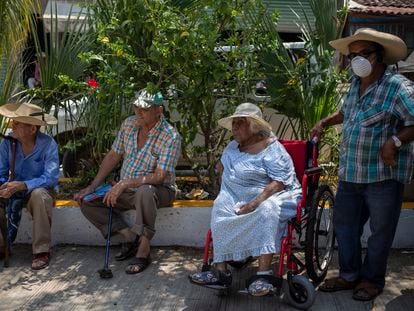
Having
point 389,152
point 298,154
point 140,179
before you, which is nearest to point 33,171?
point 140,179

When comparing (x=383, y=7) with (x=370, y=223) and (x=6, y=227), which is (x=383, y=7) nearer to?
(x=370, y=223)

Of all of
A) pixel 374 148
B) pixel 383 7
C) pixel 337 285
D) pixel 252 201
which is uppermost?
pixel 383 7

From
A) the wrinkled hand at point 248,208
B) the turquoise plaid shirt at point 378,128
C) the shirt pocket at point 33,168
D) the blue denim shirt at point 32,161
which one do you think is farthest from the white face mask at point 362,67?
the shirt pocket at point 33,168

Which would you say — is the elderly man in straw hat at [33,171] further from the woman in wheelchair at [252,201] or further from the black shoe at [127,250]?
the woman in wheelchair at [252,201]

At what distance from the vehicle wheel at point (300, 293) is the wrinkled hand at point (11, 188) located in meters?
2.22

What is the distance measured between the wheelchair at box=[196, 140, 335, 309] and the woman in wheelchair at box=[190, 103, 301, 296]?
7cm

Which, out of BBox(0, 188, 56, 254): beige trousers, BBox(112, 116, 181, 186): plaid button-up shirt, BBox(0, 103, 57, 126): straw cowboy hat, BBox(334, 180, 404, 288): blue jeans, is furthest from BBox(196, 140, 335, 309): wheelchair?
BBox(0, 103, 57, 126): straw cowboy hat

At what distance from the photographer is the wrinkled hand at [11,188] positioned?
470 cm

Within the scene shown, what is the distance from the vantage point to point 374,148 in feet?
12.6

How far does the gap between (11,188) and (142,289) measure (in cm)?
132

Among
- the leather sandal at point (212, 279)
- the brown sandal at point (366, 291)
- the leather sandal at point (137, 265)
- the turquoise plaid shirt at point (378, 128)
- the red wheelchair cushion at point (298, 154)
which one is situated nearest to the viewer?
the turquoise plaid shirt at point (378, 128)

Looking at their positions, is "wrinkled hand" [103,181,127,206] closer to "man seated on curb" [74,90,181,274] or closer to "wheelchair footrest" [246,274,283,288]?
"man seated on curb" [74,90,181,274]

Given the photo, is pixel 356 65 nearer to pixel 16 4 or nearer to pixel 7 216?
pixel 7 216

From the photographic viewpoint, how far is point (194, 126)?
532 cm
